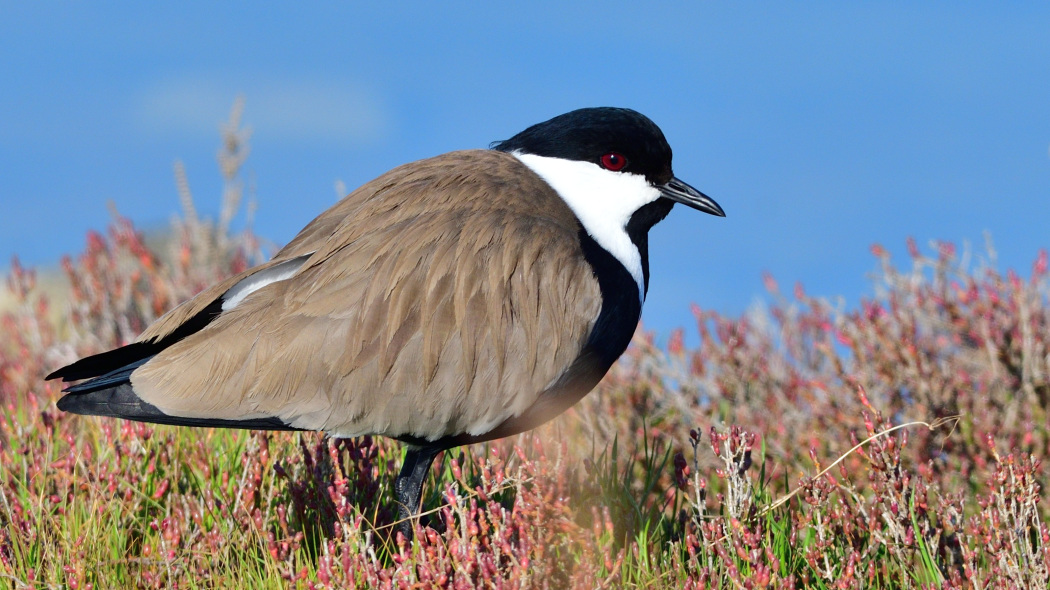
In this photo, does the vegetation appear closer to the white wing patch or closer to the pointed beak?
the white wing patch

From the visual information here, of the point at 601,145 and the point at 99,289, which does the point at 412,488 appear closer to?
the point at 601,145

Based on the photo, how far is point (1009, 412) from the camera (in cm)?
579

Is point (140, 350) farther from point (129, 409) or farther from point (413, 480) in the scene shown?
point (413, 480)

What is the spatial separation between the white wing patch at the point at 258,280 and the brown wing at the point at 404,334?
0.06 meters

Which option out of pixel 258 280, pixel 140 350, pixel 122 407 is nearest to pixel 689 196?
pixel 258 280

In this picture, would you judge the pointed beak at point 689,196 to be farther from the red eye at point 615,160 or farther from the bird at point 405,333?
the bird at point 405,333

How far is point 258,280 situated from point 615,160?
155cm

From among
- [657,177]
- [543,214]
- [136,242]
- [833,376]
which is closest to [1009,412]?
[833,376]

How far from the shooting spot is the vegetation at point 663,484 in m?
3.50

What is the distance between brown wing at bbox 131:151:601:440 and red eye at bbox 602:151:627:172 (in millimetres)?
639

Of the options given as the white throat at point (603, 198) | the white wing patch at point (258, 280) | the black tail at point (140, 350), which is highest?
the white throat at point (603, 198)

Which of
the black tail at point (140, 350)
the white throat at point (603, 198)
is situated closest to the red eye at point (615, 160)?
the white throat at point (603, 198)

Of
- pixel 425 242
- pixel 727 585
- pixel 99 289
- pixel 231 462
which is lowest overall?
pixel 727 585

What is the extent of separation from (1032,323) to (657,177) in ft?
8.96
